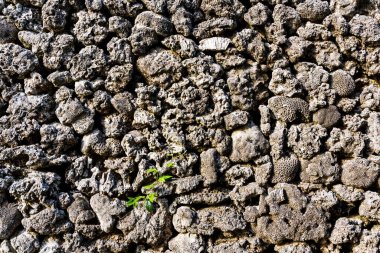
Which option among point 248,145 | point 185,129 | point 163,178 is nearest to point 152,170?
point 163,178

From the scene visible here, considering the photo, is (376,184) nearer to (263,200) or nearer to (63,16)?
(263,200)

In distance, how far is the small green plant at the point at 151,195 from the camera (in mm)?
A: 2412

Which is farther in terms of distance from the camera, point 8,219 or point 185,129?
point 185,129

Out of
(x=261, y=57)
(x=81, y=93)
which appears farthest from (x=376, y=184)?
(x=81, y=93)

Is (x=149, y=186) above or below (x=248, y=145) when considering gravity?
below

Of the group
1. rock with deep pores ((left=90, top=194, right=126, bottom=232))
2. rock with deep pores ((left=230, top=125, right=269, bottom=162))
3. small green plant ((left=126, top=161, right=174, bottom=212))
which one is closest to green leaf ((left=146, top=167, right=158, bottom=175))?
small green plant ((left=126, top=161, right=174, bottom=212))

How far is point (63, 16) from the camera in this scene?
100.0 inches

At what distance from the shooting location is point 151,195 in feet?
7.97

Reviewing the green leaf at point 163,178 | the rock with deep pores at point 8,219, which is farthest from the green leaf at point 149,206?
the rock with deep pores at point 8,219

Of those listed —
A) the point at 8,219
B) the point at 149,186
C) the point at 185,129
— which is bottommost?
the point at 8,219

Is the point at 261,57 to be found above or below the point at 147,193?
above

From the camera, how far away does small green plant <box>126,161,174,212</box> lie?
241cm

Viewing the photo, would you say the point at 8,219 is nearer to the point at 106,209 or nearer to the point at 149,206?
the point at 106,209

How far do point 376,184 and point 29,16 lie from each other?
Answer: 89.4 inches
